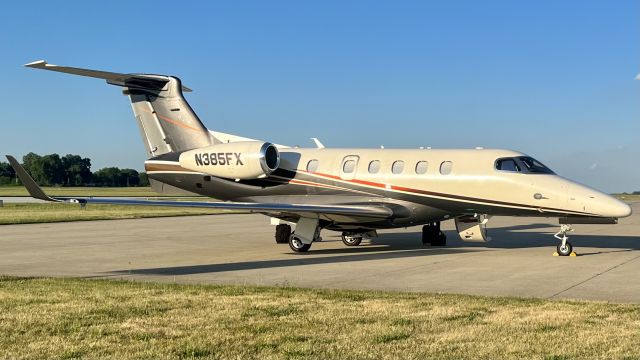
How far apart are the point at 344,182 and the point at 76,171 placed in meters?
139

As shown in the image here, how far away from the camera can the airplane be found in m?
16.0

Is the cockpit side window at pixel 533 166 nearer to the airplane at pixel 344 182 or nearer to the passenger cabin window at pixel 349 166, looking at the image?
the airplane at pixel 344 182

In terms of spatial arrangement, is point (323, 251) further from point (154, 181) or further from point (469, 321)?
point (469, 321)

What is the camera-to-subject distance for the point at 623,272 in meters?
12.8

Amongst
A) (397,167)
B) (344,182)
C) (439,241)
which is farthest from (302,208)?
(439,241)

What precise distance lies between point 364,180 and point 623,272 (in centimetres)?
738

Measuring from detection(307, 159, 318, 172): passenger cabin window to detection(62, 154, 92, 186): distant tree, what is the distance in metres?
137

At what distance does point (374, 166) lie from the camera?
18156mm

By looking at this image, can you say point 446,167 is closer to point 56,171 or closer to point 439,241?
point 439,241

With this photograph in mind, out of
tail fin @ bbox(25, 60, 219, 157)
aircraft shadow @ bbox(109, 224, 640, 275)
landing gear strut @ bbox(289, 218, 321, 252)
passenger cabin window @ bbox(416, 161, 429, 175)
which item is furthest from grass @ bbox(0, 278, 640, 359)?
tail fin @ bbox(25, 60, 219, 157)

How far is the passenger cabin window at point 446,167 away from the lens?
17.2 metres

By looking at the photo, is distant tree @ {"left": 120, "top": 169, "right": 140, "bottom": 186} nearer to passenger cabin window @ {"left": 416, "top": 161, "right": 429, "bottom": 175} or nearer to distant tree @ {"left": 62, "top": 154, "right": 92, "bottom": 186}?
distant tree @ {"left": 62, "top": 154, "right": 92, "bottom": 186}

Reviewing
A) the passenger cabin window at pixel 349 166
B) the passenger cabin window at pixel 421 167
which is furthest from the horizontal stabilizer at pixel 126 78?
the passenger cabin window at pixel 421 167

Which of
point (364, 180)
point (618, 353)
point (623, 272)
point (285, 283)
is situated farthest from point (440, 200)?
point (618, 353)
